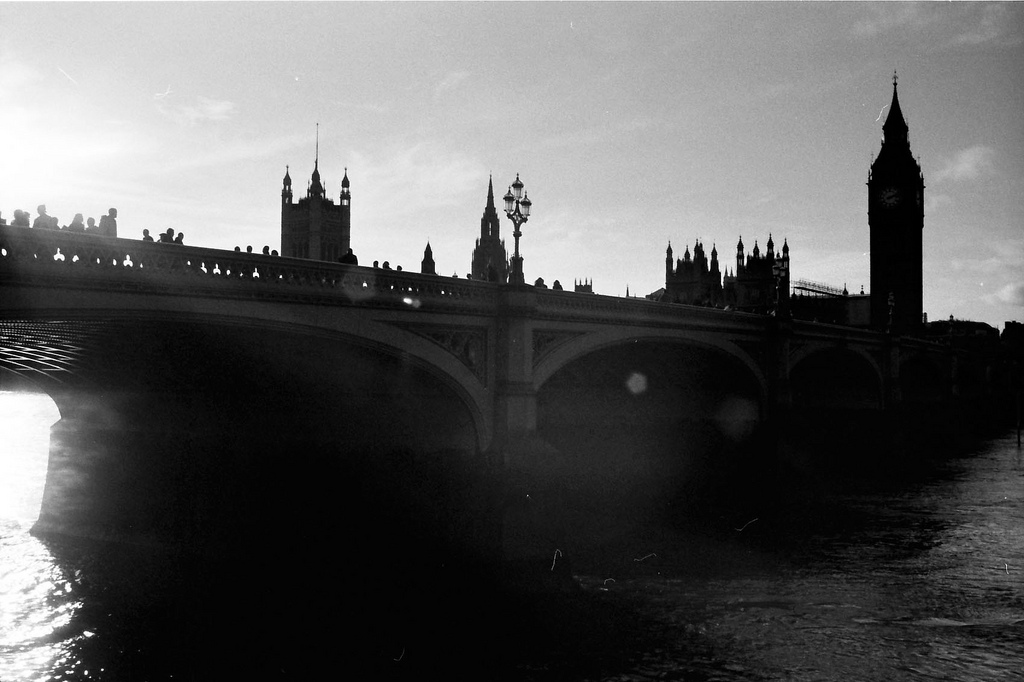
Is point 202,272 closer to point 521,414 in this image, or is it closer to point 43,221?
point 43,221

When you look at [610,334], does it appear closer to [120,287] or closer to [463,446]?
[463,446]

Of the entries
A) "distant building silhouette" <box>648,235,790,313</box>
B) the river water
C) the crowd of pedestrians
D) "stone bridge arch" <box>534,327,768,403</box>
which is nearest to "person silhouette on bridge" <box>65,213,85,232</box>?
the crowd of pedestrians

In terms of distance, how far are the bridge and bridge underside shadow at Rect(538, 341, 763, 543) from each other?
10.1 inches

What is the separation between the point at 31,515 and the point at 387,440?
30.3 ft

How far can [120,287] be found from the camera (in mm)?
13172

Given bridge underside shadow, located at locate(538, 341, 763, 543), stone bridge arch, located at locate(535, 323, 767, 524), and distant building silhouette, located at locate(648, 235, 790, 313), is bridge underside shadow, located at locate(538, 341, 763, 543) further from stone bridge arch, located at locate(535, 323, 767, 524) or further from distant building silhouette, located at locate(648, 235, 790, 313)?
distant building silhouette, located at locate(648, 235, 790, 313)

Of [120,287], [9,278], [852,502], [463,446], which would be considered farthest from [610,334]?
[9,278]

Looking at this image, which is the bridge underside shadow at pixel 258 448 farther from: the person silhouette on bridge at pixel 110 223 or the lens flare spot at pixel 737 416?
the lens flare spot at pixel 737 416

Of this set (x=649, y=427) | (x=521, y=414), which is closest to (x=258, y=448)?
(x=521, y=414)

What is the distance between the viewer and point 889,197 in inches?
4063

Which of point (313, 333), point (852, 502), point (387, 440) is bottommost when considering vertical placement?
point (852, 502)

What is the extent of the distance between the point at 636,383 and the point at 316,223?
194ft

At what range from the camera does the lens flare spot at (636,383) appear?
3488cm

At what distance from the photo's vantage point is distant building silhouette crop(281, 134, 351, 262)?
87.2 m
